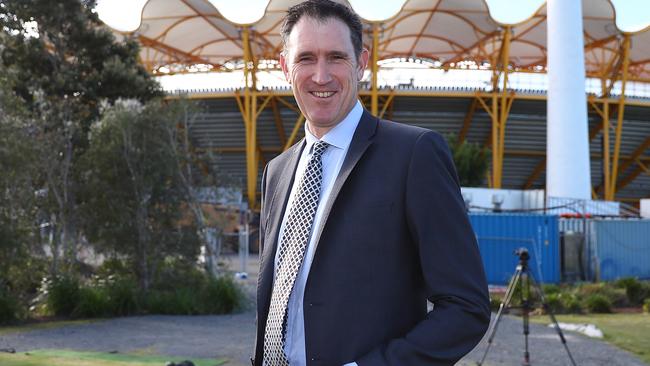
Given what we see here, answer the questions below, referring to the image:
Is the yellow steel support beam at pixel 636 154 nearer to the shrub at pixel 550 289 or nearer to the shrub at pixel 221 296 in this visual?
the shrub at pixel 550 289

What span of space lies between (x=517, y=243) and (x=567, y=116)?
8921 millimetres

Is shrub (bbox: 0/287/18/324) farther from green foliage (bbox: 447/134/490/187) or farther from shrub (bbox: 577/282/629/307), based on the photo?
green foliage (bbox: 447/134/490/187)

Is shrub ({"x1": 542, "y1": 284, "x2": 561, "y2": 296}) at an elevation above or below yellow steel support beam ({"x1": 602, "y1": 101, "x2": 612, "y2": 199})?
below

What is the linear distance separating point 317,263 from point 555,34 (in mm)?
24170

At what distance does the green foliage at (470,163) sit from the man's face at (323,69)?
28989 mm

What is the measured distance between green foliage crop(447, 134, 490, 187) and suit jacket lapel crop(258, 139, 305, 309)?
28794mm

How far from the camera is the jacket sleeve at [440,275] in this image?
1.53 meters

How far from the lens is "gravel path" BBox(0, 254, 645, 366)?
27.3ft

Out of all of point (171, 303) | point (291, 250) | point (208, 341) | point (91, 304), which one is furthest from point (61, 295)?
point (291, 250)

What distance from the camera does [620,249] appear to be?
58.6ft

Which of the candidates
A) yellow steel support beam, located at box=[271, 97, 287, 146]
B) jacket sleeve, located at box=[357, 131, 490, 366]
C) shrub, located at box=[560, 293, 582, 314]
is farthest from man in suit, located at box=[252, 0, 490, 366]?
yellow steel support beam, located at box=[271, 97, 287, 146]

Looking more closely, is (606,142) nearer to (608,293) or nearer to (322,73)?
(608,293)

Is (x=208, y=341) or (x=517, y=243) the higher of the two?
(x=517, y=243)

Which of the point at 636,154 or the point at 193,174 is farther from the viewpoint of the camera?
the point at 636,154
